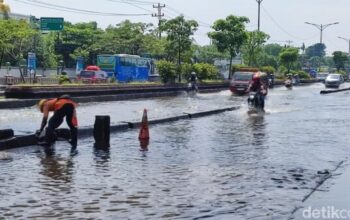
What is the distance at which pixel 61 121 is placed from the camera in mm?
→ 13305

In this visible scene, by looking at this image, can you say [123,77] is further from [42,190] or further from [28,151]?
[42,190]

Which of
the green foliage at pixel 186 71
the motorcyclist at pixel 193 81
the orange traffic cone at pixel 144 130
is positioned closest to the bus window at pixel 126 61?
the green foliage at pixel 186 71

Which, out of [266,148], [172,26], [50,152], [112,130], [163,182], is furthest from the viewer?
[172,26]

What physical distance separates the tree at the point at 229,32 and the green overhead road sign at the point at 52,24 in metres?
23.9

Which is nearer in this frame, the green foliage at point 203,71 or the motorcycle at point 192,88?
the motorcycle at point 192,88

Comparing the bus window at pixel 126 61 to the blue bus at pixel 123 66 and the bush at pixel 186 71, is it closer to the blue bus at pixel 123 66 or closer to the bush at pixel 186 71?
the blue bus at pixel 123 66

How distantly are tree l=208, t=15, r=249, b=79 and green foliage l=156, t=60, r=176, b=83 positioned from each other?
51.6 feet

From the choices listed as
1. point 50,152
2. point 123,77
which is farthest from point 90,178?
point 123,77

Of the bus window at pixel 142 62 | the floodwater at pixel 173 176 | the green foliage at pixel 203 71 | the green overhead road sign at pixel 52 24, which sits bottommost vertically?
the floodwater at pixel 173 176

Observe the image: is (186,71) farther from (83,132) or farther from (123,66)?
(83,132)

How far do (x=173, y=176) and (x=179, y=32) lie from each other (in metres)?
45.0

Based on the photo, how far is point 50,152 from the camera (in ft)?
Result: 41.8

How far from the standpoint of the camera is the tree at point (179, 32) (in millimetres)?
53438

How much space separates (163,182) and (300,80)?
7739 cm
